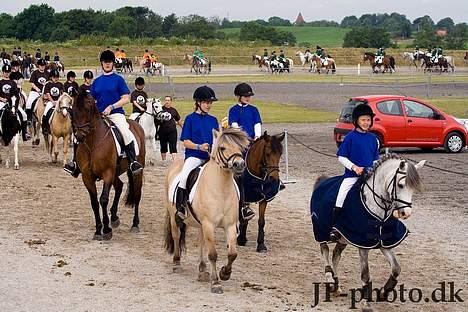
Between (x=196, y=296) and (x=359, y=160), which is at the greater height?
(x=359, y=160)

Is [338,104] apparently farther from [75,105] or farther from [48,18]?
[48,18]

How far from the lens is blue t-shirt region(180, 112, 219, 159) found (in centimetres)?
1061

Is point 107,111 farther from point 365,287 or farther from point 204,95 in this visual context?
point 365,287

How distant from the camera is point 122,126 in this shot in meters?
13.6

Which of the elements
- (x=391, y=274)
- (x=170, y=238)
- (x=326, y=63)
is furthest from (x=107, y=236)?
(x=326, y=63)

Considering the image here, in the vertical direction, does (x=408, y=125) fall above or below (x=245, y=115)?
below

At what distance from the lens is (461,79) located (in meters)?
60.8

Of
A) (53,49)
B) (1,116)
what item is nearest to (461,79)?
(53,49)

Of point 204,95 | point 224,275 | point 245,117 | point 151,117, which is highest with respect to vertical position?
A: point 204,95

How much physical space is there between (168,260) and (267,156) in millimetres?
2040

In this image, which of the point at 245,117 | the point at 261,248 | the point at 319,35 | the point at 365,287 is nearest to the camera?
the point at 365,287

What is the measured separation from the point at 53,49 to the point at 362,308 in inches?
2800

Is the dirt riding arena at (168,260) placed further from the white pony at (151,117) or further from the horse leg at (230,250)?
the white pony at (151,117)

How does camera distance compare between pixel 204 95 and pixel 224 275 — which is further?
pixel 204 95
